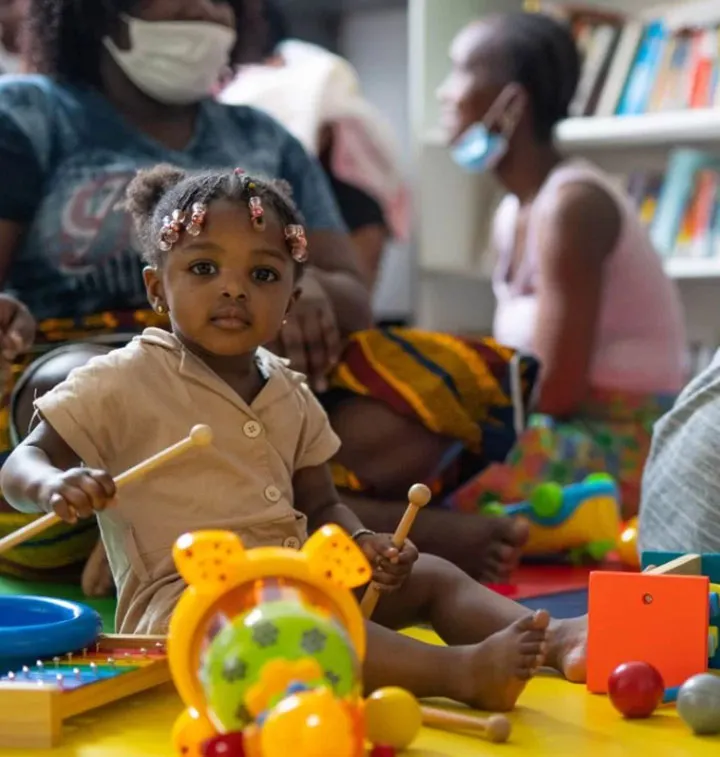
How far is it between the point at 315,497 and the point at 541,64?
59.0 inches

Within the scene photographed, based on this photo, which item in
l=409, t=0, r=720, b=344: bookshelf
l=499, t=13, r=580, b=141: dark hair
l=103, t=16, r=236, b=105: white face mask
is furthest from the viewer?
l=409, t=0, r=720, b=344: bookshelf

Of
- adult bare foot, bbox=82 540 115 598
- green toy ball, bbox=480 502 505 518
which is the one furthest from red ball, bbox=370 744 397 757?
green toy ball, bbox=480 502 505 518

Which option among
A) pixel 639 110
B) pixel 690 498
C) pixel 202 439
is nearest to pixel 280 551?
pixel 202 439

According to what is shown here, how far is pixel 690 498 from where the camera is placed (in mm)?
1482

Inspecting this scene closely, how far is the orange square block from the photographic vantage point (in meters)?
1.13

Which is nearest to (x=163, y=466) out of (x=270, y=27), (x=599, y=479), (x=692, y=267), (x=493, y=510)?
(x=493, y=510)

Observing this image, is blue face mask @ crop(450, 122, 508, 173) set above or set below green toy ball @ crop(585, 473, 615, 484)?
above

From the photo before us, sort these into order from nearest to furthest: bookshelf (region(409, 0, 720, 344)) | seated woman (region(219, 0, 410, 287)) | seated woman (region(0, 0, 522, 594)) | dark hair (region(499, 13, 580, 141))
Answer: seated woman (region(0, 0, 522, 594)) < dark hair (region(499, 13, 580, 141)) < seated woman (region(219, 0, 410, 287)) < bookshelf (region(409, 0, 720, 344))

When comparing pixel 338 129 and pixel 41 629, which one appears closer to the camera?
pixel 41 629

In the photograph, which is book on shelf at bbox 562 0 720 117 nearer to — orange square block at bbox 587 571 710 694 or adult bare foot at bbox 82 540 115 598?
adult bare foot at bbox 82 540 115 598

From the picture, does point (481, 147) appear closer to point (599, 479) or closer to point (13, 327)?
point (599, 479)

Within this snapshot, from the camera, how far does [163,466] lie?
1220mm

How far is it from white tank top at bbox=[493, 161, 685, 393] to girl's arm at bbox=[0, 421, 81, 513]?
1.25 metres

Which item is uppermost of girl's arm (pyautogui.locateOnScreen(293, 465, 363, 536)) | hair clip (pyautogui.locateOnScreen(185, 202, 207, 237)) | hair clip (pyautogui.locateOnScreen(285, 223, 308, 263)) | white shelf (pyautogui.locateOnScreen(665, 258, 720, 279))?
hair clip (pyautogui.locateOnScreen(185, 202, 207, 237))
